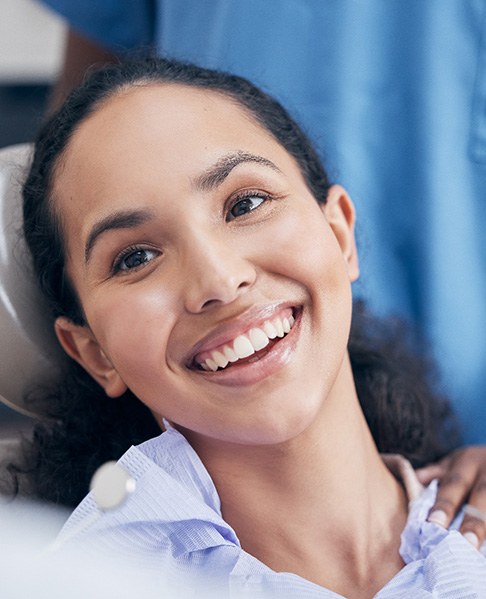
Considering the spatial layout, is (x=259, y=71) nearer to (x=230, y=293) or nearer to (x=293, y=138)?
(x=293, y=138)

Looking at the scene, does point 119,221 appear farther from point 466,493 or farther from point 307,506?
point 466,493

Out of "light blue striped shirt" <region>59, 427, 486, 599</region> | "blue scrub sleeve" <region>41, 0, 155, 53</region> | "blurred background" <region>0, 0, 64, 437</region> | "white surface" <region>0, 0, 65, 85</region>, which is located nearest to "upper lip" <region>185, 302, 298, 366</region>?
"light blue striped shirt" <region>59, 427, 486, 599</region>

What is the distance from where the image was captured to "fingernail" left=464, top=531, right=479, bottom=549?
89 centimetres

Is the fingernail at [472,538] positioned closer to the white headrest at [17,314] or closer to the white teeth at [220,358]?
the white teeth at [220,358]

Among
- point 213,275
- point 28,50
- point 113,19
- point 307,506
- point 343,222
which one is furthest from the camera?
point 28,50

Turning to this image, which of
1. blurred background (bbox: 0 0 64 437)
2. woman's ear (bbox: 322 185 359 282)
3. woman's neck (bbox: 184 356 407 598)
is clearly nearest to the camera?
woman's neck (bbox: 184 356 407 598)

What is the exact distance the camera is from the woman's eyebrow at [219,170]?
81cm

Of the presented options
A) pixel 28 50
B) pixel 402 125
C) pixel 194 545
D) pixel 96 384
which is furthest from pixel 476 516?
pixel 28 50

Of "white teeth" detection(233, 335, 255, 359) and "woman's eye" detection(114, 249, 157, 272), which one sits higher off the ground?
"woman's eye" detection(114, 249, 157, 272)

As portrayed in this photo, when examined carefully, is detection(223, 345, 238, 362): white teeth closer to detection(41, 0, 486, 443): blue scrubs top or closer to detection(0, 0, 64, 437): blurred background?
detection(41, 0, 486, 443): blue scrubs top

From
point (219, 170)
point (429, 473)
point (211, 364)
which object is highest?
point (219, 170)

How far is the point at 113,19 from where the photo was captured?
1.40 metres

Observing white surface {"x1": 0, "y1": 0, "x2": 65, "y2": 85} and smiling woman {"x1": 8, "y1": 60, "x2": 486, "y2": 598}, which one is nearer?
smiling woman {"x1": 8, "y1": 60, "x2": 486, "y2": 598}

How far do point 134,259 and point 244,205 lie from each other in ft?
0.34
